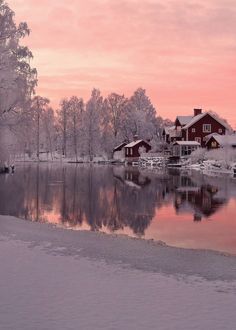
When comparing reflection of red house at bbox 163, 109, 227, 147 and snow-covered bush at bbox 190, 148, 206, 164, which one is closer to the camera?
snow-covered bush at bbox 190, 148, 206, 164

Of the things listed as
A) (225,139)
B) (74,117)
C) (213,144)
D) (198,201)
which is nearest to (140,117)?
(74,117)

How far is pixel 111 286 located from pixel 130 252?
332 cm

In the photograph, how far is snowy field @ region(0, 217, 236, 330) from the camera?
690 centimetres

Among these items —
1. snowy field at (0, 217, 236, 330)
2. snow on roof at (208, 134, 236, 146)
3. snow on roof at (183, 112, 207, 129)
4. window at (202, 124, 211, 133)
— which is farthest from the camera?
window at (202, 124, 211, 133)

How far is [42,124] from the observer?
113 metres

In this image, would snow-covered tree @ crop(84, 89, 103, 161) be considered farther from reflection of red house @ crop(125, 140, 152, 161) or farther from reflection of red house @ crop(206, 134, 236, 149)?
reflection of red house @ crop(206, 134, 236, 149)

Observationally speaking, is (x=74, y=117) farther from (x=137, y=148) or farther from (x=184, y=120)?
(x=184, y=120)

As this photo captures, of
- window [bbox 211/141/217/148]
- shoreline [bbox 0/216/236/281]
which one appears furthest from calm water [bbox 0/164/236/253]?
window [bbox 211/141/217/148]

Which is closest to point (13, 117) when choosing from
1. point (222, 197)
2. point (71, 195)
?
point (71, 195)

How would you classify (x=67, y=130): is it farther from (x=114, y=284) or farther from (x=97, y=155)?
(x=114, y=284)

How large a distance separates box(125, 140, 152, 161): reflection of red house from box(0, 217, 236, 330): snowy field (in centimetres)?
7361

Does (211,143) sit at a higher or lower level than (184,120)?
lower

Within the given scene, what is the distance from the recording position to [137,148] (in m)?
87.7

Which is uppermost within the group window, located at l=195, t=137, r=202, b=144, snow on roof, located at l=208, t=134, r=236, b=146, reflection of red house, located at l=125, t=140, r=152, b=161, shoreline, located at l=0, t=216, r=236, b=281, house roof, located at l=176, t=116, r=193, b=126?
house roof, located at l=176, t=116, r=193, b=126
